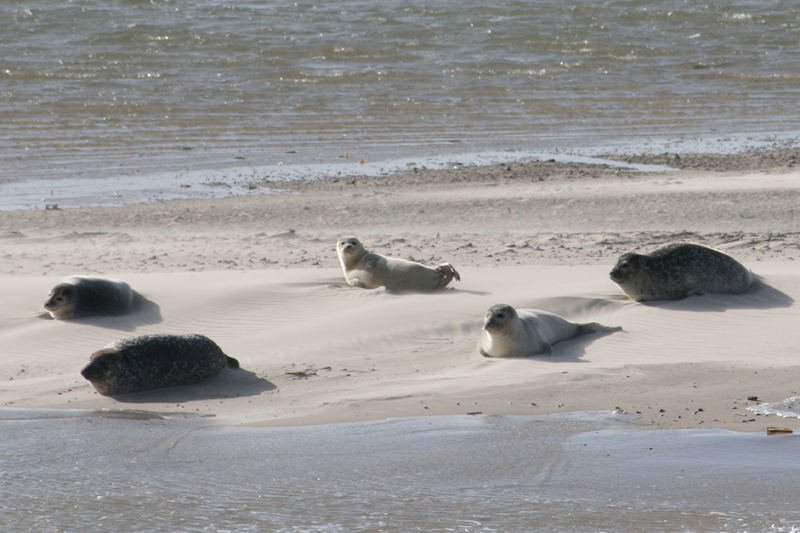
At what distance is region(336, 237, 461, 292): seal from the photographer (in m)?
8.15

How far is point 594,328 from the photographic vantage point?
7109mm

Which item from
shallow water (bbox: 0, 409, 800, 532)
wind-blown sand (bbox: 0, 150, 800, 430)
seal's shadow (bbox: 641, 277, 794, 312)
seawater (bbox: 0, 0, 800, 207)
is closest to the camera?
shallow water (bbox: 0, 409, 800, 532)

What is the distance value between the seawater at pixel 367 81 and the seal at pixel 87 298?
4910 millimetres

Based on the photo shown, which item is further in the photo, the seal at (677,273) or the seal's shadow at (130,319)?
the seal at (677,273)

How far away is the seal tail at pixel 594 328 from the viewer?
7.07 meters

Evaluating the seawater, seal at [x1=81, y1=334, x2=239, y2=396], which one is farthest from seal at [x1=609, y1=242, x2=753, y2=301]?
the seawater

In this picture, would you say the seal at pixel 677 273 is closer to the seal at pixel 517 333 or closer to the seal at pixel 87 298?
the seal at pixel 517 333

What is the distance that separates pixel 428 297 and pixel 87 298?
2140mm

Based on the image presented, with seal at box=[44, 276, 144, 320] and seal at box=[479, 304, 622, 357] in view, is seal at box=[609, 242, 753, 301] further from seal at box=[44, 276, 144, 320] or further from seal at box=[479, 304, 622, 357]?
seal at box=[44, 276, 144, 320]

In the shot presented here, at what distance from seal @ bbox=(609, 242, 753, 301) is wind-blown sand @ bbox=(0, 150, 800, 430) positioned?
95 millimetres

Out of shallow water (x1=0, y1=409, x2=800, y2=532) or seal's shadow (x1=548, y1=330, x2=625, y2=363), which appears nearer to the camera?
shallow water (x1=0, y1=409, x2=800, y2=532)

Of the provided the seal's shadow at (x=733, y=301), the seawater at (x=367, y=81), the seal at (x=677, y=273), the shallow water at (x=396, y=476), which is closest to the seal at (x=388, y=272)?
the seal at (x=677, y=273)


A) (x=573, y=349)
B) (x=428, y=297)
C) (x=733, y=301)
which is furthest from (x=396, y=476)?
(x=733, y=301)

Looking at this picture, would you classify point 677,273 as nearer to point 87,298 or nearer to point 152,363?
point 152,363
